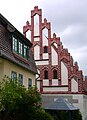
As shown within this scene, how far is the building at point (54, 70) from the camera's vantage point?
98.9 ft

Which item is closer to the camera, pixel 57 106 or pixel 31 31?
pixel 57 106

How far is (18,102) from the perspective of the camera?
546 inches

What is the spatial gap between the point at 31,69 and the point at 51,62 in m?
9.19

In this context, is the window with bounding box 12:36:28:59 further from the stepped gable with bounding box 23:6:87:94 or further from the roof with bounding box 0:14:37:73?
the stepped gable with bounding box 23:6:87:94

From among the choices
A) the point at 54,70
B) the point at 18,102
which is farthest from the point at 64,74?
the point at 18,102

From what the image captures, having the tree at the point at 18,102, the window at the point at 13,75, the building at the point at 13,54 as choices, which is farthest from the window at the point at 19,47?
the tree at the point at 18,102

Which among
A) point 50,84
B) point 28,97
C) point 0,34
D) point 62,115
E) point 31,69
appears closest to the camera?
point 28,97

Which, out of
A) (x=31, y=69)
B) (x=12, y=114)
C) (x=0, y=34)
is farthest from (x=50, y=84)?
(x=12, y=114)

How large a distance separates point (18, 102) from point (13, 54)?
5.64 m

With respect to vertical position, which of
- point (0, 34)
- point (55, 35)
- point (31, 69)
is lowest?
point (31, 69)

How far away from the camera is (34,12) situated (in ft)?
106

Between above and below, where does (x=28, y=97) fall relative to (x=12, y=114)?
above

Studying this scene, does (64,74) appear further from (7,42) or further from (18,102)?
(18,102)

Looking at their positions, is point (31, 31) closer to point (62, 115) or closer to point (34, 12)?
point (34, 12)
